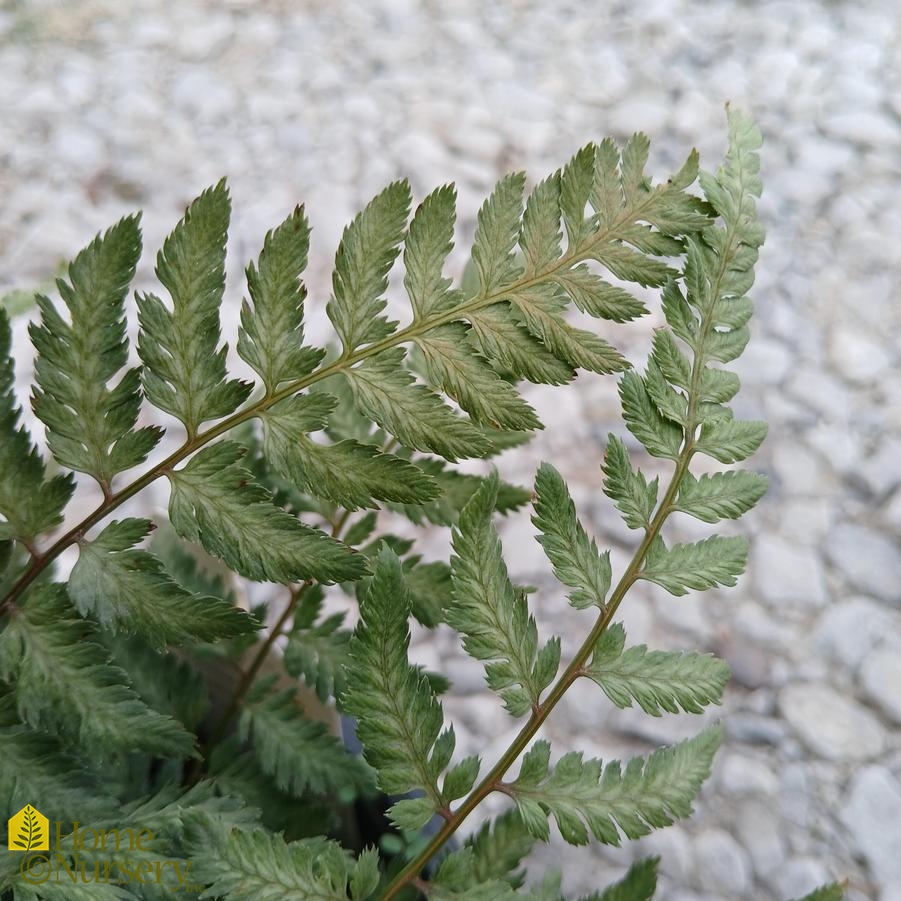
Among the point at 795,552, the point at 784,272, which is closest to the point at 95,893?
the point at 795,552

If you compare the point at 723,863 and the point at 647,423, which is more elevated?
the point at 647,423

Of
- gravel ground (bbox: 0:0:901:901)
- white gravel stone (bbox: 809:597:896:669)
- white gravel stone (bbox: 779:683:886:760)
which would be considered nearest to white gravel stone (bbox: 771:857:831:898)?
gravel ground (bbox: 0:0:901:901)

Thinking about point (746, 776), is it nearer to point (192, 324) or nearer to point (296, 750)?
point (296, 750)

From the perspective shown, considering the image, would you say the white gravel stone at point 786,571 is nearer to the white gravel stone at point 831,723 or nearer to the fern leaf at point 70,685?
the white gravel stone at point 831,723

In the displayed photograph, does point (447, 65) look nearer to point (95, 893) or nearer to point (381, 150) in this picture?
point (381, 150)

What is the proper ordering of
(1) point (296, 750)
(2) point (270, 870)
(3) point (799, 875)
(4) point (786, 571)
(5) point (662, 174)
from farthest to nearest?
(5) point (662, 174), (4) point (786, 571), (3) point (799, 875), (1) point (296, 750), (2) point (270, 870)

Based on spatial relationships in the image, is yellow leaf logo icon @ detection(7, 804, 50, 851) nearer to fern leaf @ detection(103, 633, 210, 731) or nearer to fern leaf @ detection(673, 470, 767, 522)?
fern leaf @ detection(103, 633, 210, 731)

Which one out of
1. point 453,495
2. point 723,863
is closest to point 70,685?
point 453,495
